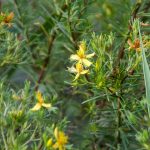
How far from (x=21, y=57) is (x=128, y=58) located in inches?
22.2

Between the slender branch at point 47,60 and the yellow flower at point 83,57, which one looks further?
the slender branch at point 47,60

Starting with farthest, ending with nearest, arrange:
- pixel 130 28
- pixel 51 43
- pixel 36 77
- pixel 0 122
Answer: pixel 36 77
pixel 51 43
pixel 130 28
pixel 0 122

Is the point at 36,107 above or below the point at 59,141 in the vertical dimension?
above

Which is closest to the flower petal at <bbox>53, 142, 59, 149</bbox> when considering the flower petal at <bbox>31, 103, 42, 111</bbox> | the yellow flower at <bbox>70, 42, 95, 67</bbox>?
the flower petal at <bbox>31, 103, 42, 111</bbox>

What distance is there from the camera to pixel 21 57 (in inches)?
72.6

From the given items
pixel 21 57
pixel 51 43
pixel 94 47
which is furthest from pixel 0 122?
pixel 51 43

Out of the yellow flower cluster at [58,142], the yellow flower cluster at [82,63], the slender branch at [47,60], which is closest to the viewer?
the yellow flower cluster at [58,142]

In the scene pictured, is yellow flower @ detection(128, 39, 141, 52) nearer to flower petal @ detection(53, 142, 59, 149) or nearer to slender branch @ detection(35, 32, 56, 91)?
flower petal @ detection(53, 142, 59, 149)

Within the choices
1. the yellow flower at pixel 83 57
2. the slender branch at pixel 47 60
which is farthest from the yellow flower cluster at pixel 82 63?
the slender branch at pixel 47 60

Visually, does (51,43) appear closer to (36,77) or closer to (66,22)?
(36,77)

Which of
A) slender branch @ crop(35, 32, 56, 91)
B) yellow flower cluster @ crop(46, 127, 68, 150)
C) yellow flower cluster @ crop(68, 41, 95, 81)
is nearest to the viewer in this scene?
yellow flower cluster @ crop(46, 127, 68, 150)

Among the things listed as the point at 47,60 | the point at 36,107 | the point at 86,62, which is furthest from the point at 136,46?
the point at 47,60

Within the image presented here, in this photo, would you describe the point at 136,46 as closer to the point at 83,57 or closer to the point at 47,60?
the point at 83,57

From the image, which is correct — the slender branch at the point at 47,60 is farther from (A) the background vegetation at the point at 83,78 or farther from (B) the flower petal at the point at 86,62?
(B) the flower petal at the point at 86,62
